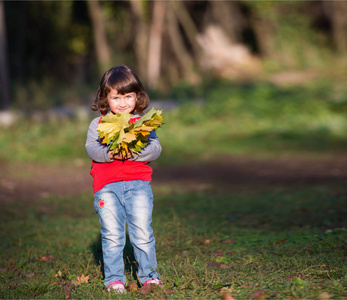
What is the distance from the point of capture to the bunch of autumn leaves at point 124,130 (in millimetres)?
3373

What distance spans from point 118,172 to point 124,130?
1.02 ft

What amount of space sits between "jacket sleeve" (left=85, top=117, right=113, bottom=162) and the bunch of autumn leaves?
0.07 m

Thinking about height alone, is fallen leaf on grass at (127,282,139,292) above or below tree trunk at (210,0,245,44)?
below

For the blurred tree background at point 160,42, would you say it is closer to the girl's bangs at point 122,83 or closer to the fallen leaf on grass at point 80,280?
the fallen leaf on grass at point 80,280

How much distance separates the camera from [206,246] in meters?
4.66

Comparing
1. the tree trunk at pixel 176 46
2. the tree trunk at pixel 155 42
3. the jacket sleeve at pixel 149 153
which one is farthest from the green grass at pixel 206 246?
the tree trunk at pixel 176 46

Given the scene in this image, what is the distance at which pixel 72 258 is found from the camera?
A: 15.0 feet

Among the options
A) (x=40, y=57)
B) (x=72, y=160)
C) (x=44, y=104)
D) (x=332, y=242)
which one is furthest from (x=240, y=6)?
(x=332, y=242)

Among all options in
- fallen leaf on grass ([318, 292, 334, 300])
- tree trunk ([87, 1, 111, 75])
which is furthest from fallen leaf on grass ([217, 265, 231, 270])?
tree trunk ([87, 1, 111, 75])

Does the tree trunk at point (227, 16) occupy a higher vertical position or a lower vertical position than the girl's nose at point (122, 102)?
higher

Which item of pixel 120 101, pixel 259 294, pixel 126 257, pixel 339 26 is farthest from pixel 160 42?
pixel 259 294

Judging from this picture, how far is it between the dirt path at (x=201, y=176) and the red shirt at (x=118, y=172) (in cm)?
406

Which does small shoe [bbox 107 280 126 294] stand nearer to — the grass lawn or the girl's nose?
the grass lawn

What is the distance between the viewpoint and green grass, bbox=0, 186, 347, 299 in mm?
3564
